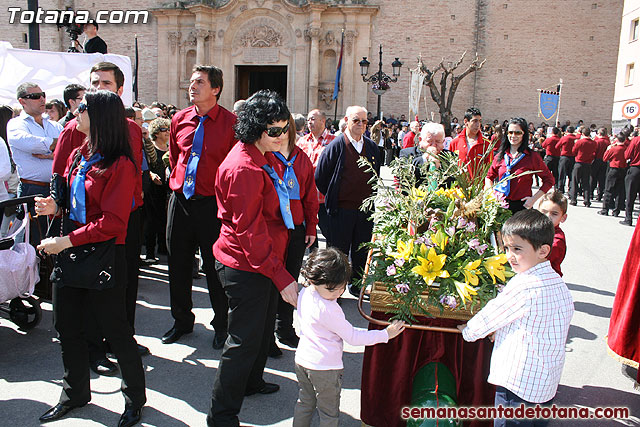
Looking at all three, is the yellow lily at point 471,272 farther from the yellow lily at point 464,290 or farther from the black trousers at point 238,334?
the black trousers at point 238,334

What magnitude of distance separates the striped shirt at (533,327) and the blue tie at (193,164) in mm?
2607

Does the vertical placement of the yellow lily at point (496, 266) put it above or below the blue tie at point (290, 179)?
below

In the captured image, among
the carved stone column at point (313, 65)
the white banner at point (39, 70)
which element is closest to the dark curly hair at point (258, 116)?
the white banner at point (39, 70)

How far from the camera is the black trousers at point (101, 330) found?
3248 millimetres

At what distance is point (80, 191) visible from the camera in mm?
3156

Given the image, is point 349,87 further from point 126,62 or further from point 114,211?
point 114,211

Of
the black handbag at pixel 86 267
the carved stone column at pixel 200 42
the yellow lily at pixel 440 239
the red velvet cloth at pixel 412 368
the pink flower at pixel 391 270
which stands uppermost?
the carved stone column at pixel 200 42

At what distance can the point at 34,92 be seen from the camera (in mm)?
5859

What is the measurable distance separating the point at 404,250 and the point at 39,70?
923 centimetres

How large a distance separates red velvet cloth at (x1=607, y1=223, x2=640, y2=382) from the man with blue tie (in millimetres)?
3174

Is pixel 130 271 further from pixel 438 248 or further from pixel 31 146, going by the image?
pixel 438 248

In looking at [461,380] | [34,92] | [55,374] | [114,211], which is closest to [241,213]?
[114,211]

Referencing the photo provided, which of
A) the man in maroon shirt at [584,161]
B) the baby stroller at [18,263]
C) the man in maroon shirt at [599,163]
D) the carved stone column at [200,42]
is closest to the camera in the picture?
the baby stroller at [18,263]

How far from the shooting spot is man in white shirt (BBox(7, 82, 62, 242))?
5.62 m
